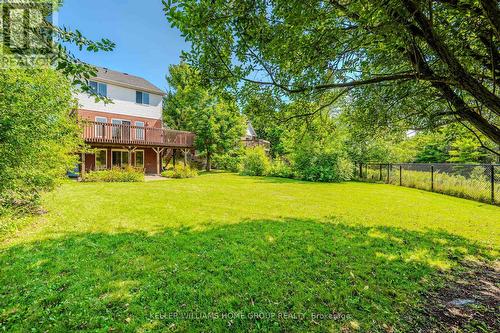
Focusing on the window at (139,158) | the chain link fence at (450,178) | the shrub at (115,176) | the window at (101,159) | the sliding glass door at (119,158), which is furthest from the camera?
the window at (139,158)

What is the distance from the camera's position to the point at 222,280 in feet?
10.2

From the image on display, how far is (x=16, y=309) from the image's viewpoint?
245 centimetres

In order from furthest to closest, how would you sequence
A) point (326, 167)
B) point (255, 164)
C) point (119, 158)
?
point (255, 164) < point (119, 158) < point (326, 167)

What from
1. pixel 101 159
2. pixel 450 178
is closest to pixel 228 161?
pixel 101 159

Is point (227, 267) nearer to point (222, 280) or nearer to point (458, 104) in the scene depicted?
point (222, 280)

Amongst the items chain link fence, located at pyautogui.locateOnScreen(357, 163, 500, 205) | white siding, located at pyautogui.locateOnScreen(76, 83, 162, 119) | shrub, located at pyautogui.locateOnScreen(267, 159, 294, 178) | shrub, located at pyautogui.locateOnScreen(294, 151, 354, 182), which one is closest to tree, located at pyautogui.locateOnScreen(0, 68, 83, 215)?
white siding, located at pyautogui.locateOnScreen(76, 83, 162, 119)

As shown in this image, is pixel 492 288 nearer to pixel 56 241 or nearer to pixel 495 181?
pixel 56 241

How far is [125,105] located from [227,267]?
726 inches

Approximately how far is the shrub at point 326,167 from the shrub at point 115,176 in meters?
10.8

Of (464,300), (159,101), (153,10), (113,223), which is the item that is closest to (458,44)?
(464,300)

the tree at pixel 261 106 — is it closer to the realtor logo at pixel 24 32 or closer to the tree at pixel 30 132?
the realtor logo at pixel 24 32

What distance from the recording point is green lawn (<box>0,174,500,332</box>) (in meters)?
2.42

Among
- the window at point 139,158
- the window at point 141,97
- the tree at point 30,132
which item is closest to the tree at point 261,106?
the tree at point 30,132

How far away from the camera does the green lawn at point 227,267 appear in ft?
7.94
